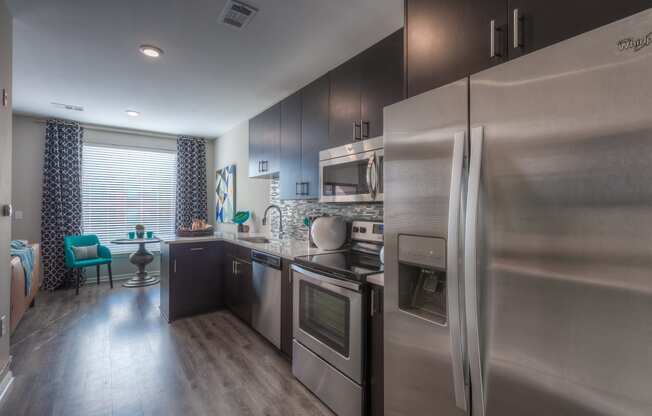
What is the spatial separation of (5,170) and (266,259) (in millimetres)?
1850

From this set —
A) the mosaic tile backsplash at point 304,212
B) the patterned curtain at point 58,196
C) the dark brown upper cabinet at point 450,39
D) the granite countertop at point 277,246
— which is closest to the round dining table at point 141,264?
the patterned curtain at point 58,196

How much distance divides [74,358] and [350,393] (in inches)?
90.9

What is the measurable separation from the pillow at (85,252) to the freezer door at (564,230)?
17.4 ft

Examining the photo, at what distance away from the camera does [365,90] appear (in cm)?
216

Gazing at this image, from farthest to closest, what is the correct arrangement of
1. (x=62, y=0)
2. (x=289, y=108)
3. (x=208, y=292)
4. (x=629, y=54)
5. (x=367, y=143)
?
1. (x=208, y=292)
2. (x=289, y=108)
3. (x=367, y=143)
4. (x=62, y=0)
5. (x=629, y=54)

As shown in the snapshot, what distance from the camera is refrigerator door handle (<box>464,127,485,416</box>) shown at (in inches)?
38.9

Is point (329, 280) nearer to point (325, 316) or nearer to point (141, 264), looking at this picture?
point (325, 316)

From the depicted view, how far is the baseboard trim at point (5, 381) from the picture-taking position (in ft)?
6.47

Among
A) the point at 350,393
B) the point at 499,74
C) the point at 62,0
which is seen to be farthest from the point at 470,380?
the point at 62,0

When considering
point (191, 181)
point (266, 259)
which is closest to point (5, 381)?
point (266, 259)

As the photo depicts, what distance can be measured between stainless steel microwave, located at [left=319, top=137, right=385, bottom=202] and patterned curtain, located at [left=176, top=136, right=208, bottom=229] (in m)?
3.88

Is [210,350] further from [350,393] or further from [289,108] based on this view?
[289,108]

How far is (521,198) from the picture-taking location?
930 millimetres

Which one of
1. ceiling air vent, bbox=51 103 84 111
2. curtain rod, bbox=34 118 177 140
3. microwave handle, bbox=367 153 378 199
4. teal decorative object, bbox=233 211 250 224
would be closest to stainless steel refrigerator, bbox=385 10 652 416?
microwave handle, bbox=367 153 378 199
